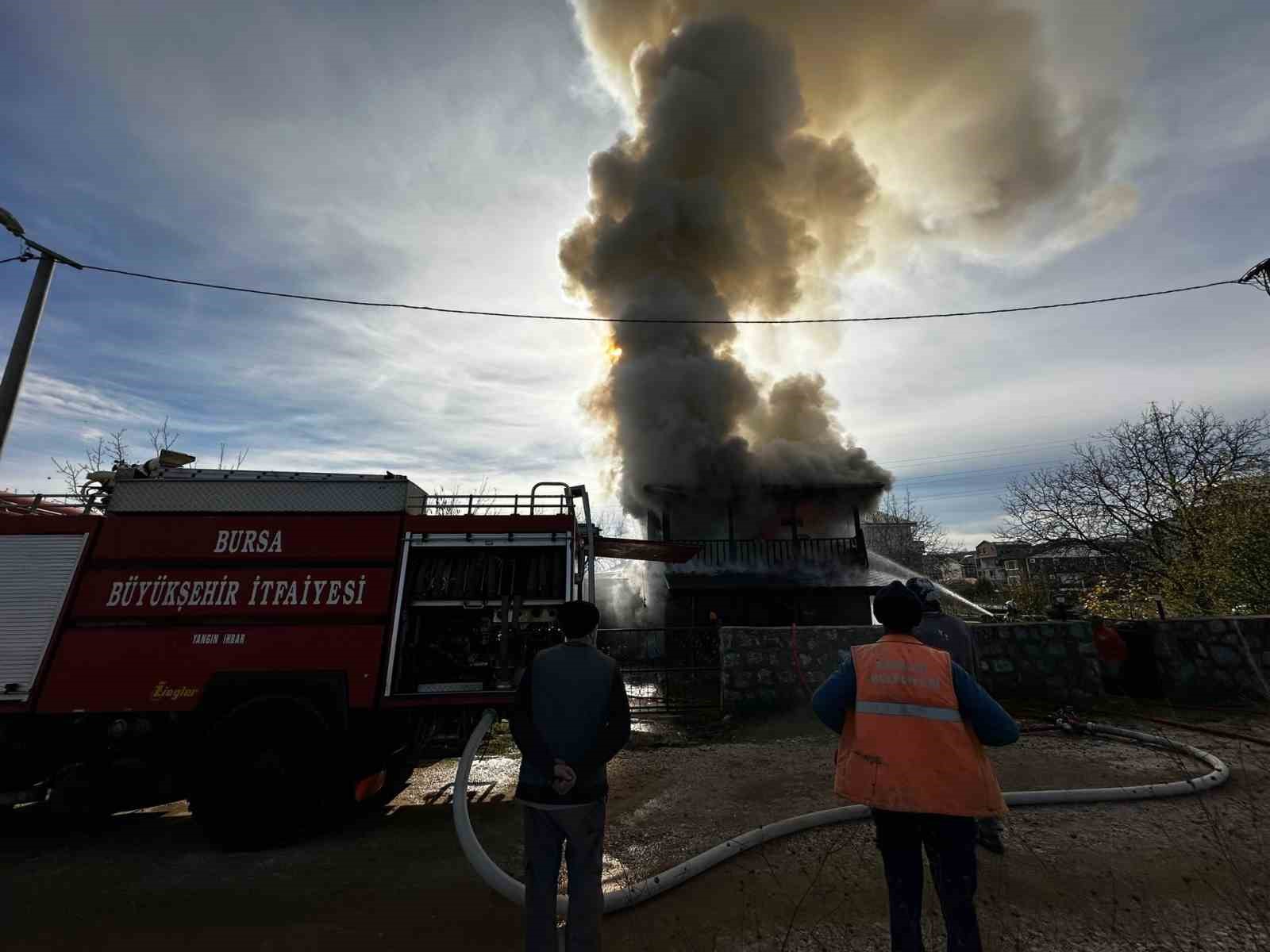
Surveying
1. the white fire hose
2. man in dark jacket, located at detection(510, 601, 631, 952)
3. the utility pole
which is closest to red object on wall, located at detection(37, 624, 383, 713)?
the white fire hose

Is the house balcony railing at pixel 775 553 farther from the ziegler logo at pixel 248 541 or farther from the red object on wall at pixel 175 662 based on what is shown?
the ziegler logo at pixel 248 541

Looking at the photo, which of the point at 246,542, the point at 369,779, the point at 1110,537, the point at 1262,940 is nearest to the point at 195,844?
the point at 369,779

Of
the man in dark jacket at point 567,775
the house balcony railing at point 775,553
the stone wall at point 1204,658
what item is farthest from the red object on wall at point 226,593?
the house balcony railing at point 775,553

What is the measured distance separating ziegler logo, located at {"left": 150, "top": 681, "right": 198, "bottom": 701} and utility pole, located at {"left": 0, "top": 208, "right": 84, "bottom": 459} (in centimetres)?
531

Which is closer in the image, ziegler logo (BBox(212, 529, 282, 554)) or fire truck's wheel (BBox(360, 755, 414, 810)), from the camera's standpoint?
ziegler logo (BBox(212, 529, 282, 554))

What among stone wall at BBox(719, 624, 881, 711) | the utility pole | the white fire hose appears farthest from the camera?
stone wall at BBox(719, 624, 881, 711)

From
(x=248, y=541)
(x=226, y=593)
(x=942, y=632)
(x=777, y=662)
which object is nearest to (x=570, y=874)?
(x=942, y=632)

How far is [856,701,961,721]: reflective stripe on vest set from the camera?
7.75 feet

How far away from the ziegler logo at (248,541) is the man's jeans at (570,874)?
14.4 ft

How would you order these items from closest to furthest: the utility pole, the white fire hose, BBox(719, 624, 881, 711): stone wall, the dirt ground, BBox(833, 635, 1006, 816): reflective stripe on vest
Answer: BBox(833, 635, 1006, 816): reflective stripe on vest
the dirt ground
the white fire hose
the utility pole
BBox(719, 624, 881, 711): stone wall

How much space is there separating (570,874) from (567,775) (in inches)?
20.9

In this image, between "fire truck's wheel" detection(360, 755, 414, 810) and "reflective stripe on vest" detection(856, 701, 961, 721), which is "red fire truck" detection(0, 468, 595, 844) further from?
"reflective stripe on vest" detection(856, 701, 961, 721)

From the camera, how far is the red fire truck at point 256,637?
4949mm

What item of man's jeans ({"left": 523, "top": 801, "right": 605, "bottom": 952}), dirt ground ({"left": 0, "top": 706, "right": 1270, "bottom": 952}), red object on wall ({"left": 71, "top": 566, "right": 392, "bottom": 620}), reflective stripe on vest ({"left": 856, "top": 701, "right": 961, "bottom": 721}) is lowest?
dirt ground ({"left": 0, "top": 706, "right": 1270, "bottom": 952})
